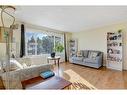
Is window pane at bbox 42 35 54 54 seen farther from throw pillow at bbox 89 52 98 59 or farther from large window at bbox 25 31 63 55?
throw pillow at bbox 89 52 98 59

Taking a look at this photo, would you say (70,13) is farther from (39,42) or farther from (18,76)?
(39,42)

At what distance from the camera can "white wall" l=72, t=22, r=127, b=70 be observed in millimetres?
4829


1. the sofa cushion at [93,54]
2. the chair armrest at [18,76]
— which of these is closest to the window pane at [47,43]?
the sofa cushion at [93,54]

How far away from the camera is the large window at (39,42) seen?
526cm

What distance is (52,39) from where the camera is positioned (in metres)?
6.57

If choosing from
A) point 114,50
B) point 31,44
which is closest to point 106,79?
point 114,50

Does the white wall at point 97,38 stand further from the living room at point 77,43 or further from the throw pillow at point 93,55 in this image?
the throw pillow at point 93,55

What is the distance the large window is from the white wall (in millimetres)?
1491

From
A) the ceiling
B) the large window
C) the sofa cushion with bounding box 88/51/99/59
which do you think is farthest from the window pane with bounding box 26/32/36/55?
the sofa cushion with bounding box 88/51/99/59

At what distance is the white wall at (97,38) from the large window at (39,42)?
1.49m

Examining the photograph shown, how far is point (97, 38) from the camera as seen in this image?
594 cm

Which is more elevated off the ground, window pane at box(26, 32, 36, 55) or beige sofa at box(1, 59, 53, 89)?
window pane at box(26, 32, 36, 55)
